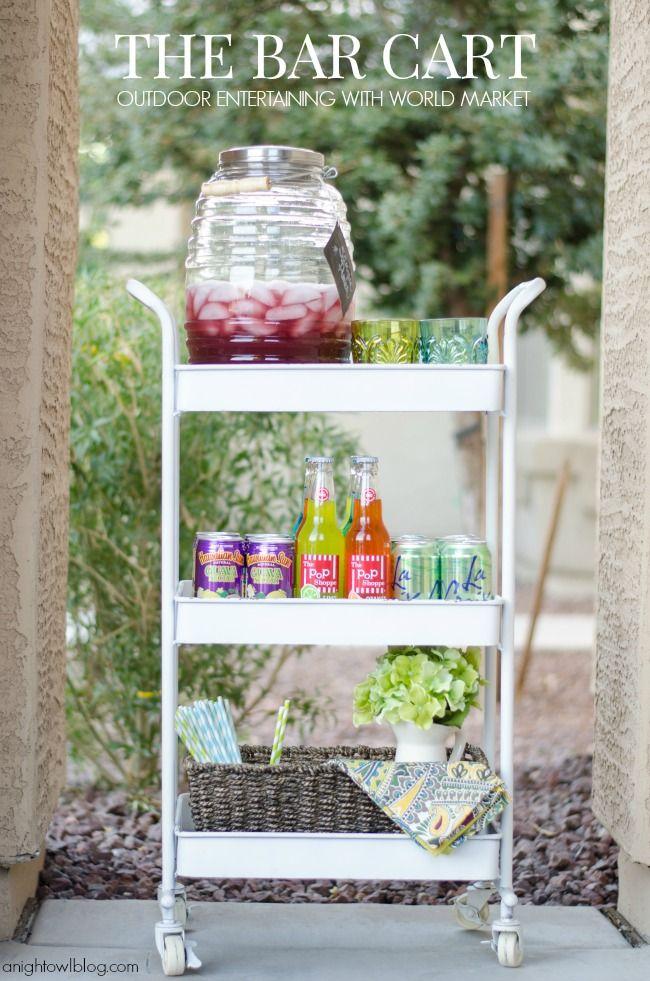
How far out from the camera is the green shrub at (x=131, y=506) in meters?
3.73

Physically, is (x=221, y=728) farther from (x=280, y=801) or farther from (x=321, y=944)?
(x=321, y=944)

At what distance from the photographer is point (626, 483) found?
2758 mm

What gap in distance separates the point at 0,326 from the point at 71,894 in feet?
4.61

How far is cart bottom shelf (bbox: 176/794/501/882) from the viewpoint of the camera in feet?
8.14

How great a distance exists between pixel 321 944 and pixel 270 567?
87cm

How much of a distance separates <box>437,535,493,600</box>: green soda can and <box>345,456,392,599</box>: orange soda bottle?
125mm

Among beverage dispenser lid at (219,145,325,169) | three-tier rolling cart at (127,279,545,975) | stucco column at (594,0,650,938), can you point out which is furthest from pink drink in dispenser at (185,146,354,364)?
stucco column at (594,0,650,938)

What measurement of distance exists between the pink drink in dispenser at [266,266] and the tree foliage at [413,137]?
103 inches

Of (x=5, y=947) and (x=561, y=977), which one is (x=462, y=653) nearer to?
(x=561, y=977)

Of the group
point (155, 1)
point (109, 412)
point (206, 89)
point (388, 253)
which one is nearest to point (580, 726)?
point (388, 253)

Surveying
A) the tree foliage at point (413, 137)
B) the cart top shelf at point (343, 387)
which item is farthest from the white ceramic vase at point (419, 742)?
the tree foliage at point (413, 137)

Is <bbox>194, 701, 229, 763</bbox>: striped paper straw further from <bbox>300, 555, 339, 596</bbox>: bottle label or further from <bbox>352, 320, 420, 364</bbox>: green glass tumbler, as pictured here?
<bbox>352, 320, 420, 364</bbox>: green glass tumbler

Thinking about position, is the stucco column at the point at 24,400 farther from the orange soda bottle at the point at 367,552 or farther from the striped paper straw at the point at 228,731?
the orange soda bottle at the point at 367,552

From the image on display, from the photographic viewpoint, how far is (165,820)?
2.49 meters
